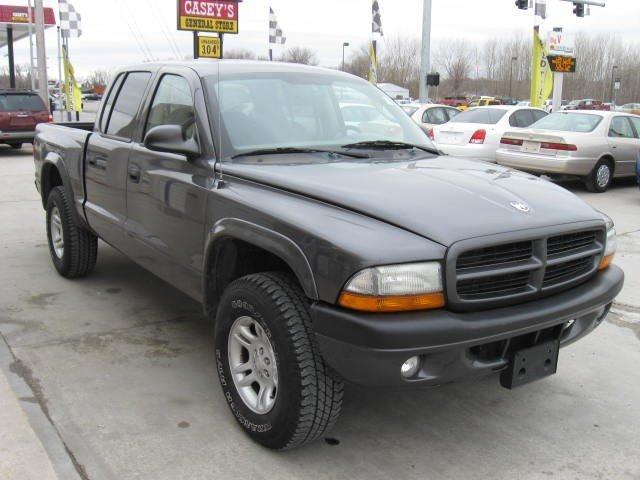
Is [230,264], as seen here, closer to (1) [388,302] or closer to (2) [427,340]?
(1) [388,302]

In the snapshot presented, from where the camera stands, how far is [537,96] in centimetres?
2097

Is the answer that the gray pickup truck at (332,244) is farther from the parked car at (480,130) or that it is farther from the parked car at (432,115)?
the parked car at (432,115)

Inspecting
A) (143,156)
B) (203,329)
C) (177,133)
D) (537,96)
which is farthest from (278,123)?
(537,96)

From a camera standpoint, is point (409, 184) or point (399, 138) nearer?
point (409, 184)

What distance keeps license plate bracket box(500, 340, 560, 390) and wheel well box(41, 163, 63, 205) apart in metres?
4.53

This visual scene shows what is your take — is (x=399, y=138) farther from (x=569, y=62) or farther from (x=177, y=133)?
(x=569, y=62)

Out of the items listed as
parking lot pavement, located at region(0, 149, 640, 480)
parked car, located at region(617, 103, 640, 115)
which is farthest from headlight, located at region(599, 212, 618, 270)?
parked car, located at region(617, 103, 640, 115)

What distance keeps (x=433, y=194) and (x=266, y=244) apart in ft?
2.59

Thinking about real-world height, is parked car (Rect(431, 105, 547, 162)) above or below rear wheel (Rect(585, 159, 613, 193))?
above

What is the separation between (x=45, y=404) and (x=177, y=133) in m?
1.61

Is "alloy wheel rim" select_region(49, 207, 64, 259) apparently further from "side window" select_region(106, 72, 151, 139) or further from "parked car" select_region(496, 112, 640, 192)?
"parked car" select_region(496, 112, 640, 192)

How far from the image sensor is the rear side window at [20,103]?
1692 cm

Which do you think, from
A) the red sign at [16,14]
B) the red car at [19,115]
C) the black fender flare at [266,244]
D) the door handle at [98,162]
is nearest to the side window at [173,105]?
the door handle at [98,162]

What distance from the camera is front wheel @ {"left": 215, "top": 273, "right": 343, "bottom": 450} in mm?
2684
